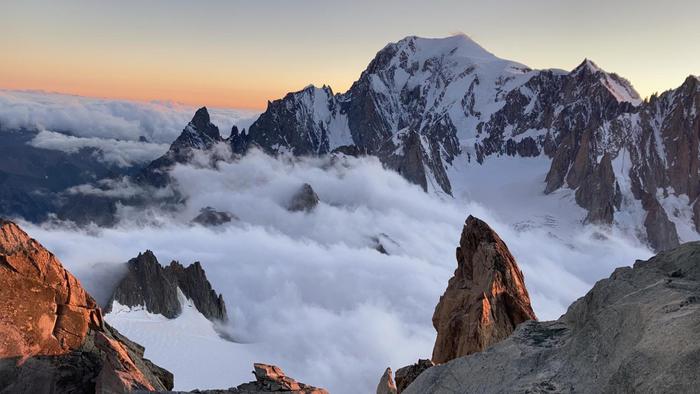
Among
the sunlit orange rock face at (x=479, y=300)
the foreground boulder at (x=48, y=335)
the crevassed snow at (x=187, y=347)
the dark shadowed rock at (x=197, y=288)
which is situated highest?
the sunlit orange rock face at (x=479, y=300)

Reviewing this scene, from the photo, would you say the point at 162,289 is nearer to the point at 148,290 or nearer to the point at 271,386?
the point at 148,290

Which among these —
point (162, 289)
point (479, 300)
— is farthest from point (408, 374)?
point (162, 289)

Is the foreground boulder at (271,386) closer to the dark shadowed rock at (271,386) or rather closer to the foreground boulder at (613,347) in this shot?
the dark shadowed rock at (271,386)

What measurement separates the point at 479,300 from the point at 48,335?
3108cm

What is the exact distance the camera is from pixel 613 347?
13.4 m

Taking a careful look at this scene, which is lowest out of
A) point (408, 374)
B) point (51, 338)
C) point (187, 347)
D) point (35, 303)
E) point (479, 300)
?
point (187, 347)

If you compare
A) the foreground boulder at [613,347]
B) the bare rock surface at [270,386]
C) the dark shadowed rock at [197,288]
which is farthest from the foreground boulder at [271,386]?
the dark shadowed rock at [197,288]

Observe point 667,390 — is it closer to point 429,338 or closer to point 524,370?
point 524,370

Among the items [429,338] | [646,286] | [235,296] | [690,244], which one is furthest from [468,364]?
[235,296]

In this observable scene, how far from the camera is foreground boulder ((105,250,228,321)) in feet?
363

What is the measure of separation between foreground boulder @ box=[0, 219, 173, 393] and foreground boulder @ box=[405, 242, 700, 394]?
483 inches

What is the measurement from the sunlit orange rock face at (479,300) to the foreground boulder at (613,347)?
73.4 feet

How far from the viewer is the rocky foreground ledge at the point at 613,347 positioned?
1145 cm

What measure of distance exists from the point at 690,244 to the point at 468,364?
9.11 m
